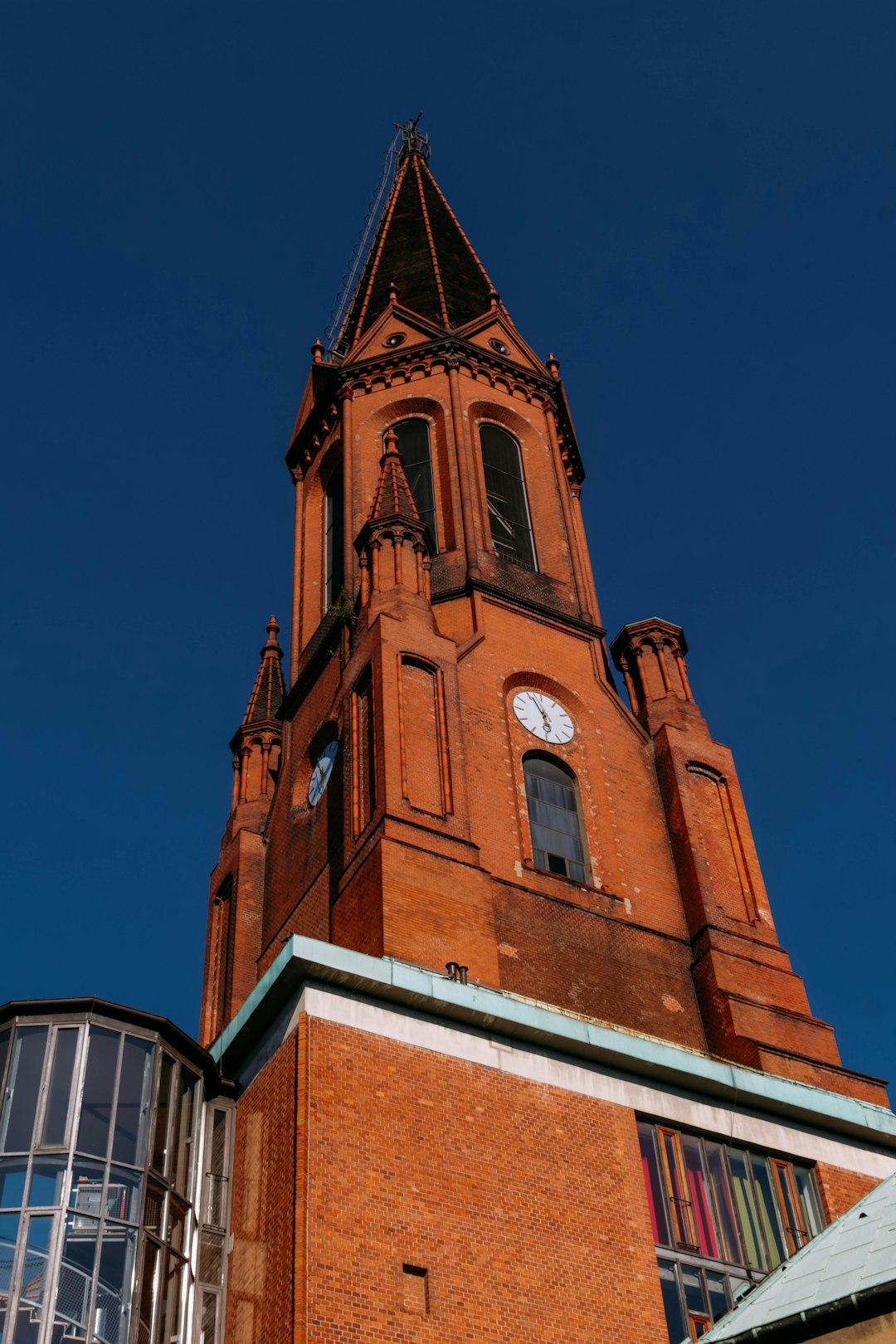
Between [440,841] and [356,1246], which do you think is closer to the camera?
[356,1246]

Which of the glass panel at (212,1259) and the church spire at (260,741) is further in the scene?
the church spire at (260,741)

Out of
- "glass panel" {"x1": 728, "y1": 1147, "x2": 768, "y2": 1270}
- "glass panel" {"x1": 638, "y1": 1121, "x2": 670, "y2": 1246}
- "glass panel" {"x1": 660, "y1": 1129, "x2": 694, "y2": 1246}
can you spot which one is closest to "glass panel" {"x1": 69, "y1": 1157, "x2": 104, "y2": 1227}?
"glass panel" {"x1": 638, "y1": 1121, "x2": 670, "y2": 1246}

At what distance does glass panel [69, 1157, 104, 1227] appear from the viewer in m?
19.5

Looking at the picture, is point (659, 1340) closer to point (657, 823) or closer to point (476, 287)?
point (657, 823)

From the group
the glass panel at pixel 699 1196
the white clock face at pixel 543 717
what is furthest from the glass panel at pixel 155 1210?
the white clock face at pixel 543 717

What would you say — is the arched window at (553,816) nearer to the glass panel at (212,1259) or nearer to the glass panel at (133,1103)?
the glass panel at (133,1103)

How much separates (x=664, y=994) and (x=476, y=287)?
77.7 ft

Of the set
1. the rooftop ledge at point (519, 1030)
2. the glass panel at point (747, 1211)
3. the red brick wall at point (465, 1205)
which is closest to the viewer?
the red brick wall at point (465, 1205)

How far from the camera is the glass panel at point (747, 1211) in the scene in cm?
2284

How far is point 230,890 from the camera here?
33.4 metres

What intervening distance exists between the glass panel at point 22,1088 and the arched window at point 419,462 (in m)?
17.3

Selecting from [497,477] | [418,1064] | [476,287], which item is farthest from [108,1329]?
[476,287]

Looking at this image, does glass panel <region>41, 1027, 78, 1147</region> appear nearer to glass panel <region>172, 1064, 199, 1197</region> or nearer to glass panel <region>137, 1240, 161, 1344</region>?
glass panel <region>172, 1064, 199, 1197</region>

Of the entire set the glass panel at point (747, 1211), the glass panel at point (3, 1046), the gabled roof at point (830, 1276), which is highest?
the glass panel at point (3, 1046)
